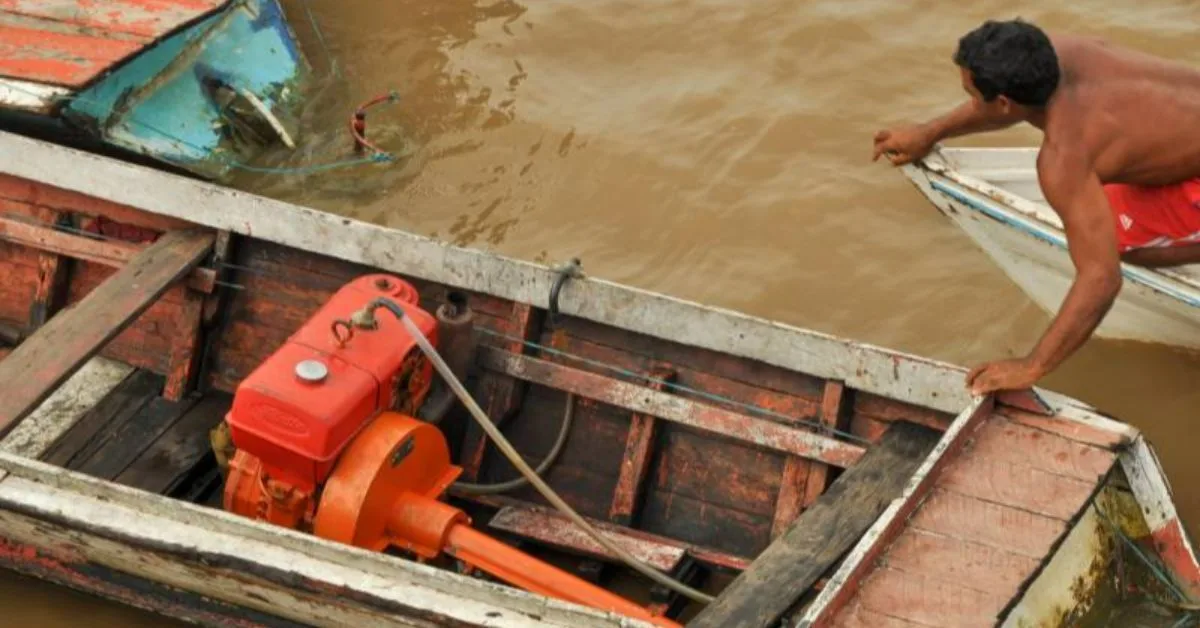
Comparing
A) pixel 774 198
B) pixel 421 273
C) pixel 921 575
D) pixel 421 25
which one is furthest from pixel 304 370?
pixel 421 25

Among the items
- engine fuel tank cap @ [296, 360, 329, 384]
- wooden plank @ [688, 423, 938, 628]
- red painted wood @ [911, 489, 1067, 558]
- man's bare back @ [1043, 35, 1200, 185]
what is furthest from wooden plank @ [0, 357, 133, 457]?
man's bare back @ [1043, 35, 1200, 185]

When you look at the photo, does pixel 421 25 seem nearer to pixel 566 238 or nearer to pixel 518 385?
pixel 566 238

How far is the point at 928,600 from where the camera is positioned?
423cm

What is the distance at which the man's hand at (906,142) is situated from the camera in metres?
5.88

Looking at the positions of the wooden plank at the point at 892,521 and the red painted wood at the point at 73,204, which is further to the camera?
the red painted wood at the point at 73,204

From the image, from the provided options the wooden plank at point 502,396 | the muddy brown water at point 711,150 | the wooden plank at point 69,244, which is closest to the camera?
the wooden plank at point 502,396

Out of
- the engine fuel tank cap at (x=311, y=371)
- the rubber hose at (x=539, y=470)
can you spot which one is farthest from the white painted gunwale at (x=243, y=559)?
the rubber hose at (x=539, y=470)

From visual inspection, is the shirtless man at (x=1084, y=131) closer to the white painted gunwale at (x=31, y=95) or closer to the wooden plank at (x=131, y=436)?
the wooden plank at (x=131, y=436)

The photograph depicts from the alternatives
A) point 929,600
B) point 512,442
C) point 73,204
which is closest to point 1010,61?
point 929,600

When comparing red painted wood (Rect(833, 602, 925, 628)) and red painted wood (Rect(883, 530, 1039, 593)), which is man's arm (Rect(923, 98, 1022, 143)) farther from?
red painted wood (Rect(833, 602, 925, 628))

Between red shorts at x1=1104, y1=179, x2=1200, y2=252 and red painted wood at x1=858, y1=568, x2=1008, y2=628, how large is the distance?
72.4 inches

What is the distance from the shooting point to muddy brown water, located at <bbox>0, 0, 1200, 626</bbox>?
282 inches

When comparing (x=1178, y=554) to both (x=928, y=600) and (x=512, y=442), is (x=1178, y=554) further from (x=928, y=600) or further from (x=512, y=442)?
(x=512, y=442)

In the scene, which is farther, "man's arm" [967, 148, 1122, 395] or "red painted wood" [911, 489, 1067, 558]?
"man's arm" [967, 148, 1122, 395]
